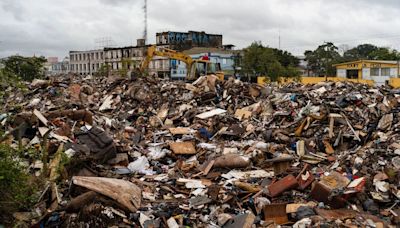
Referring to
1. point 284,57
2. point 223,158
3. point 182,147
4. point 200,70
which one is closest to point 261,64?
point 284,57

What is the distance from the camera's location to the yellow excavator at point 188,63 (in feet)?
55.7

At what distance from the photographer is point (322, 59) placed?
43438 millimetres

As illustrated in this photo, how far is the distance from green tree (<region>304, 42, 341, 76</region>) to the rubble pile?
1191 inches

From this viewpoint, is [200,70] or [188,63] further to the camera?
[200,70]

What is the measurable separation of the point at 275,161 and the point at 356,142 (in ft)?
8.08

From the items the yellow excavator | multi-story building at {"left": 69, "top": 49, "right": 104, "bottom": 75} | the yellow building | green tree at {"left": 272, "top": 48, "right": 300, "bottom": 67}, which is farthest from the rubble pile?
multi-story building at {"left": 69, "top": 49, "right": 104, "bottom": 75}

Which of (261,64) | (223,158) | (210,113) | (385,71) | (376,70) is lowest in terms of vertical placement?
(223,158)

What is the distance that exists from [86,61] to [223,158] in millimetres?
57941

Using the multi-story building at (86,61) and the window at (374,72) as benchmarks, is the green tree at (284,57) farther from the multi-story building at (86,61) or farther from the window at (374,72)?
the multi-story building at (86,61)

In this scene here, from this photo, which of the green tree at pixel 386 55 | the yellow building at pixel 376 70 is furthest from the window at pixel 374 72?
the green tree at pixel 386 55

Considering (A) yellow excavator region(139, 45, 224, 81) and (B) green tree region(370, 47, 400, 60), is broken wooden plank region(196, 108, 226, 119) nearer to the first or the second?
(A) yellow excavator region(139, 45, 224, 81)

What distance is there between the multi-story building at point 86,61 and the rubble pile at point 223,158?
1829 inches

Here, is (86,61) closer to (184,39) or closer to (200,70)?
(184,39)

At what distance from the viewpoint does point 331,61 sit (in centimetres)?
4359
